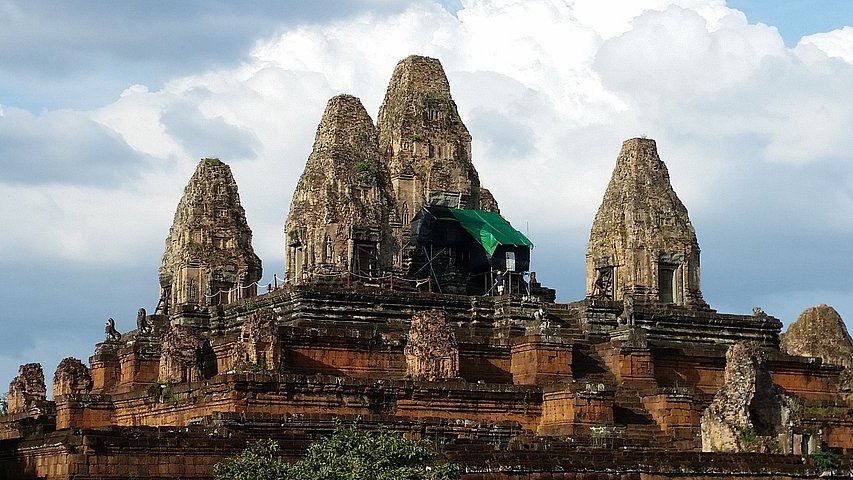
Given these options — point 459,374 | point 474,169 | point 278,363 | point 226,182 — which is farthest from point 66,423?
point 474,169

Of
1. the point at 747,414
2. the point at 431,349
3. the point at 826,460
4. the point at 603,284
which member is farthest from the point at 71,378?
the point at 826,460

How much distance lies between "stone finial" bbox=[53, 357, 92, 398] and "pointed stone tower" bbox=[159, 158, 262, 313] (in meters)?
4.29

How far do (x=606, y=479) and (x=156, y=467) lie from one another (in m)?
7.91

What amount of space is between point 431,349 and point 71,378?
12.0 meters

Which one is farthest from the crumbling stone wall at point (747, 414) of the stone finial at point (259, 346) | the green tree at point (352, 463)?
the stone finial at point (259, 346)

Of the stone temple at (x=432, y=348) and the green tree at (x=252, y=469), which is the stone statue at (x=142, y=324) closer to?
the stone temple at (x=432, y=348)

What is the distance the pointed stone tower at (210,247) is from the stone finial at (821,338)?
15.5 m

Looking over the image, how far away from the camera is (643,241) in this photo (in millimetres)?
47031

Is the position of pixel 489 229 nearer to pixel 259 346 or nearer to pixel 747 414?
pixel 259 346

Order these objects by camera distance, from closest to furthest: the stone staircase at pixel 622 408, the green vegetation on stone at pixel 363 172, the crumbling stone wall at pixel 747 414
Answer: the crumbling stone wall at pixel 747 414, the stone staircase at pixel 622 408, the green vegetation on stone at pixel 363 172

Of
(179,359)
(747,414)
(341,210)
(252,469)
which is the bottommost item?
(252,469)

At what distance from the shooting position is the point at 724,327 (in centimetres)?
4497

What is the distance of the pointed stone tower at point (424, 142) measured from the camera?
1893 inches

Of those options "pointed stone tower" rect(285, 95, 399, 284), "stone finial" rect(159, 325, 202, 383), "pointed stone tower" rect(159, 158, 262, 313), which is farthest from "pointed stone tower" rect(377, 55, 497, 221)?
"stone finial" rect(159, 325, 202, 383)
